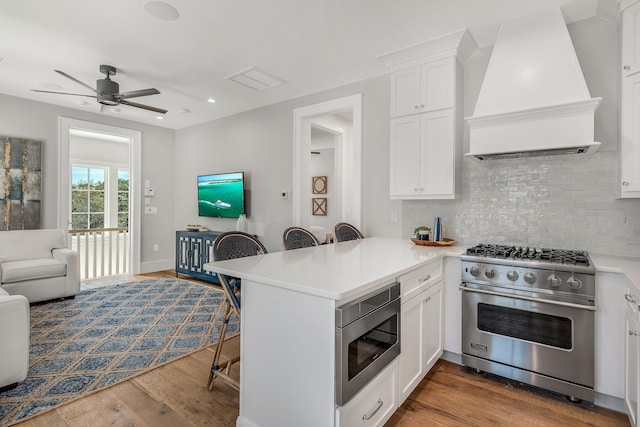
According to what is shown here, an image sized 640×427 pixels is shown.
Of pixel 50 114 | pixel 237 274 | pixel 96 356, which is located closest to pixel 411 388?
pixel 237 274

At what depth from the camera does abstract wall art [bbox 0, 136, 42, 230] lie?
4297mm

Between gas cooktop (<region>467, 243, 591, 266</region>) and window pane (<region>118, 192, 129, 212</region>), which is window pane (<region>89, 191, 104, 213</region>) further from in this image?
gas cooktop (<region>467, 243, 591, 266</region>)

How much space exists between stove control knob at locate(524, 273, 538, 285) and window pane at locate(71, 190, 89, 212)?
827 cm

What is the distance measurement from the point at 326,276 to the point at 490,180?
7.02 ft

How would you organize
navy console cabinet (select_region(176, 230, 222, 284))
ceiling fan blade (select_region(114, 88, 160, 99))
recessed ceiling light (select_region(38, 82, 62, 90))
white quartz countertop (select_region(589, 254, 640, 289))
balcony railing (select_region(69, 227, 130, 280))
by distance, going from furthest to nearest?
balcony railing (select_region(69, 227, 130, 280)), navy console cabinet (select_region(176, 230, 222, 284)), recessed ceiling light (select_region(38, 82, 62, 90)), ceiling fan blade (select_region(114, 88, 160, 99)), white quartz countertop (select_region(589, 254, 640, 289))

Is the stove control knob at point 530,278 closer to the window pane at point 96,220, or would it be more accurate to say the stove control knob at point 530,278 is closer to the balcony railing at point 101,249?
the balcony railing at point 101,249

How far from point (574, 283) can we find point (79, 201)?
28.1ft

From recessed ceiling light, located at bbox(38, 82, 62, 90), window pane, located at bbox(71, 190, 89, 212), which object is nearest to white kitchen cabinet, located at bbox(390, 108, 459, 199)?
recessed ceiling light, located at bbox(38, 82, 62, 90)

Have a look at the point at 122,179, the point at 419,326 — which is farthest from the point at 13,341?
the point at 122,179

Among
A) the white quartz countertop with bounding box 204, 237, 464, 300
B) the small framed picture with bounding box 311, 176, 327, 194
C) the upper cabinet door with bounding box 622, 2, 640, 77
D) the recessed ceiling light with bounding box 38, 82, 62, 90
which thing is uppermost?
the recessed ceiling light with bounding box 38, 82, 62, 90

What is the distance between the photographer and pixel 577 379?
2.00 m

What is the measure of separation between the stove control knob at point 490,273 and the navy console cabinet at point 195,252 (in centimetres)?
379

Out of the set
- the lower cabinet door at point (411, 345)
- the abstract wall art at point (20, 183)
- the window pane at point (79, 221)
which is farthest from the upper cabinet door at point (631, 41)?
the window pane at point (79, 221)

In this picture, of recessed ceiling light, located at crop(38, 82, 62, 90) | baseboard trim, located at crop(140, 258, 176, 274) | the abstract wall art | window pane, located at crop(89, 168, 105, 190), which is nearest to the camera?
recessed ceiling light, located at crop(38, 82, 62, 90)
